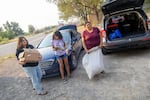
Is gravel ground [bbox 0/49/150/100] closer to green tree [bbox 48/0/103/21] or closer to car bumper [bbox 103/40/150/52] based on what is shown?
car bumper [bbox 103/40/150/52]

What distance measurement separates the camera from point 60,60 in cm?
611

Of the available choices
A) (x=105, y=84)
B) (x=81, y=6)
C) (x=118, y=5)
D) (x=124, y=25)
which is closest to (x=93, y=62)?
(x=105, y=84)

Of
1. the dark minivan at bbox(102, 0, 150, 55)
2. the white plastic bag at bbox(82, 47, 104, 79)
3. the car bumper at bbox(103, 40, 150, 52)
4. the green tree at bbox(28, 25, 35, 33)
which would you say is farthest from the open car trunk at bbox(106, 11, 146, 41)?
the green tree at bbox(28, 25, 35, 33)

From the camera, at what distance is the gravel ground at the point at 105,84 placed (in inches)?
184

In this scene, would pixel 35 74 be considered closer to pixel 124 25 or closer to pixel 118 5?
pixel 118 5

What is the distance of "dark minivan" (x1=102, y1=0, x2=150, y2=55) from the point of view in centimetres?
680

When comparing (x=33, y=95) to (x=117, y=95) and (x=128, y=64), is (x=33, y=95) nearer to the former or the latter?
(x=117, y=95)

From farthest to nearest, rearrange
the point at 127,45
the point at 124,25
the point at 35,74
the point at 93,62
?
the point at 124,25 < the point at 127,45 < the point at 93,62 < the point at 35,74

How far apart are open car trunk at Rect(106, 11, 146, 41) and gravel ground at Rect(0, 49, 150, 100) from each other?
77cm

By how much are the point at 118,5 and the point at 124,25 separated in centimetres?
145

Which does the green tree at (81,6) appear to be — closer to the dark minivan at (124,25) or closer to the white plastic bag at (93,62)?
the dark minivan at (124,25)

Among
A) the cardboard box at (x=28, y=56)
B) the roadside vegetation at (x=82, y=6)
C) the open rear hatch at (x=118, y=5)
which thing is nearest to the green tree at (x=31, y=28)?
the roadside vegetation at (x=82, y=6)

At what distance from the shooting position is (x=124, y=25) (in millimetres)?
8219

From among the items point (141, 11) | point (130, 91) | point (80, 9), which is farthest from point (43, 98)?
point (80, 9)
